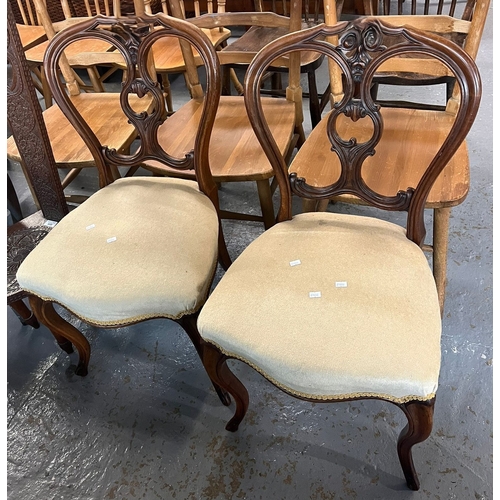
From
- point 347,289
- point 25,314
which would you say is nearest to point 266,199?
point 347,289

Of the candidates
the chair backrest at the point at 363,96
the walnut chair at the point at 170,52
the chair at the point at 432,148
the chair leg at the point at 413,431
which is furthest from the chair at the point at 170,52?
the chair leg at the point at 413,431

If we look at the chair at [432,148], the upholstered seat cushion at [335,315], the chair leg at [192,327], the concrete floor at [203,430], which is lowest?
the concrete floor at [203,430]

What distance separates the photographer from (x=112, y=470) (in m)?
1.11

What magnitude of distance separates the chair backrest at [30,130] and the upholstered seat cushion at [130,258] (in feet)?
0.61

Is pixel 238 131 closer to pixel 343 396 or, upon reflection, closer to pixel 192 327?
pixel 192 327

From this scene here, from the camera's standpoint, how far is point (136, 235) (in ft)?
3.47

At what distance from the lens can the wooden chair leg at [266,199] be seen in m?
1.37

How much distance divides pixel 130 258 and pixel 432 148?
828mm

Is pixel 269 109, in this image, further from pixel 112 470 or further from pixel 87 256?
pixel 112 470

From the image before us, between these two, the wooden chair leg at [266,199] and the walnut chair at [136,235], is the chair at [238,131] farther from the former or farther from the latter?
the walnut chair at [136,235]

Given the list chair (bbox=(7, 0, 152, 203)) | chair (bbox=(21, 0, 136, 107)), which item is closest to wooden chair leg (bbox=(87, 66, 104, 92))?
chair (bbox=(21, 0, 136, 107))

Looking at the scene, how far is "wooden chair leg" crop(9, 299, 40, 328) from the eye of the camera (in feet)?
4.68

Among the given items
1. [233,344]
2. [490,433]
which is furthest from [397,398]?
[490,433]

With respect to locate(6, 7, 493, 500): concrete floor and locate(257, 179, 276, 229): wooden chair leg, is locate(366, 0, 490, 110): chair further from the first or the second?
locate(6, 7, 493, 500): concrete floor
